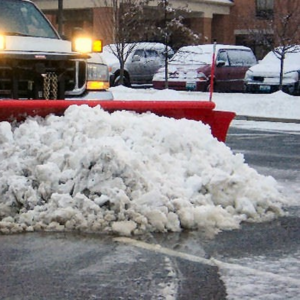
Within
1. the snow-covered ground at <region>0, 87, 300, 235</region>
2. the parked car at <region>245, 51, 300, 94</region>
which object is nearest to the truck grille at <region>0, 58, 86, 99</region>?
the snow-covered ground at <region>0, 87, 300, 235</region>

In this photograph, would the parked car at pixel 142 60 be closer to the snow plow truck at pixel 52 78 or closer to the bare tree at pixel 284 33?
the bare tree at pixel 284 33

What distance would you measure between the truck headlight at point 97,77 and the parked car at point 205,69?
12.1 metres

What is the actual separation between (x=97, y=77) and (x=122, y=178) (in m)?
3.08

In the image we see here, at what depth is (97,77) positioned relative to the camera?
849 cm

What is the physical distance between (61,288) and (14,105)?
236 centimetres

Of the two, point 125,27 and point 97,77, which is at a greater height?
point 125,27

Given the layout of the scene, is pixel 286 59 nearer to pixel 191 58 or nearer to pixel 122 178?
pixel 191 58

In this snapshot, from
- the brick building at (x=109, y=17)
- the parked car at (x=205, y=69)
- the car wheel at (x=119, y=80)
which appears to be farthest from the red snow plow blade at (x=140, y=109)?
the brick building at (x=109, y=17)

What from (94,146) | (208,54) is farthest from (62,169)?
(208,54)

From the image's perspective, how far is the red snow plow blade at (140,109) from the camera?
6.16 m

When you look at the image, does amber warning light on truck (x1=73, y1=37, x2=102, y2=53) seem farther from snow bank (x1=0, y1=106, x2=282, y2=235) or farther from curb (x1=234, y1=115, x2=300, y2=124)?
curb (x1=234, y1=115, x2=300, y2=124)

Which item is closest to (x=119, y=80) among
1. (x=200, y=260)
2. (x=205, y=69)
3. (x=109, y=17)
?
(x=205, y=69)

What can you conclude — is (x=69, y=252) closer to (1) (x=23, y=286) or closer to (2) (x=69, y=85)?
(1) (x=23, y=286)

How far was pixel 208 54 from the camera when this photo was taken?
71.1 feet
